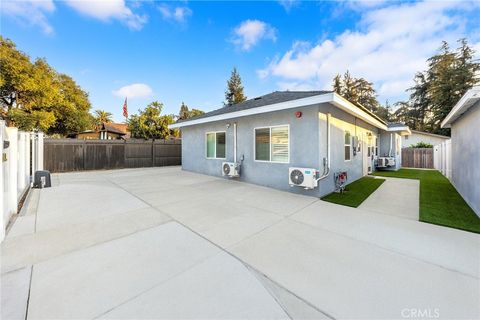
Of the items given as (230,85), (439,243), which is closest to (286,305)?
(439,243)

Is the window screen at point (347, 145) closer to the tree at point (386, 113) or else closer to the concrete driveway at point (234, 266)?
the concrete driveway at point (234, 266)

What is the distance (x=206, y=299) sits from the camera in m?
1.78

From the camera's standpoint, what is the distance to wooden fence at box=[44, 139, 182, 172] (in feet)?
34.9

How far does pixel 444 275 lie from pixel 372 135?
400 inches

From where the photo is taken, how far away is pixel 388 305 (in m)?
1.73

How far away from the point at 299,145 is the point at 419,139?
63.2 ft

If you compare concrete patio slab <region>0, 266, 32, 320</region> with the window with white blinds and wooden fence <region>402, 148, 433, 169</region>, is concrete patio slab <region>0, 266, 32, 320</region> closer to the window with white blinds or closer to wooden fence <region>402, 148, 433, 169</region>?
the window with white blinds

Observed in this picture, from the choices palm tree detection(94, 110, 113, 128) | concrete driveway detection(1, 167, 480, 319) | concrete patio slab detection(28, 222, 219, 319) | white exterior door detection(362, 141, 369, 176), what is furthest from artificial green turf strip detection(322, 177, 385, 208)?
palm tree detection(94, 110, 113, 128)

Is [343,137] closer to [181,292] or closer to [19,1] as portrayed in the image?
[181,292]

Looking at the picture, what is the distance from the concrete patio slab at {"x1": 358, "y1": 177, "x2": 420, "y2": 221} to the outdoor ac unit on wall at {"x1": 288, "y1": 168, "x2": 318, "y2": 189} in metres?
1.23

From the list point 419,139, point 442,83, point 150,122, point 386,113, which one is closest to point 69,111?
point 150,122

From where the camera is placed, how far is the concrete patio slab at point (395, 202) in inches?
169

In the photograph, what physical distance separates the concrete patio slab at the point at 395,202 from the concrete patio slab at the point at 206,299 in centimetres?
381

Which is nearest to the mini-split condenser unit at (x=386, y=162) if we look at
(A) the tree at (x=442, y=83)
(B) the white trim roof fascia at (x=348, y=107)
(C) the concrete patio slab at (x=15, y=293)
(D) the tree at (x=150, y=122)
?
(B) the white trim roof fascia at (x=348, y=107)
